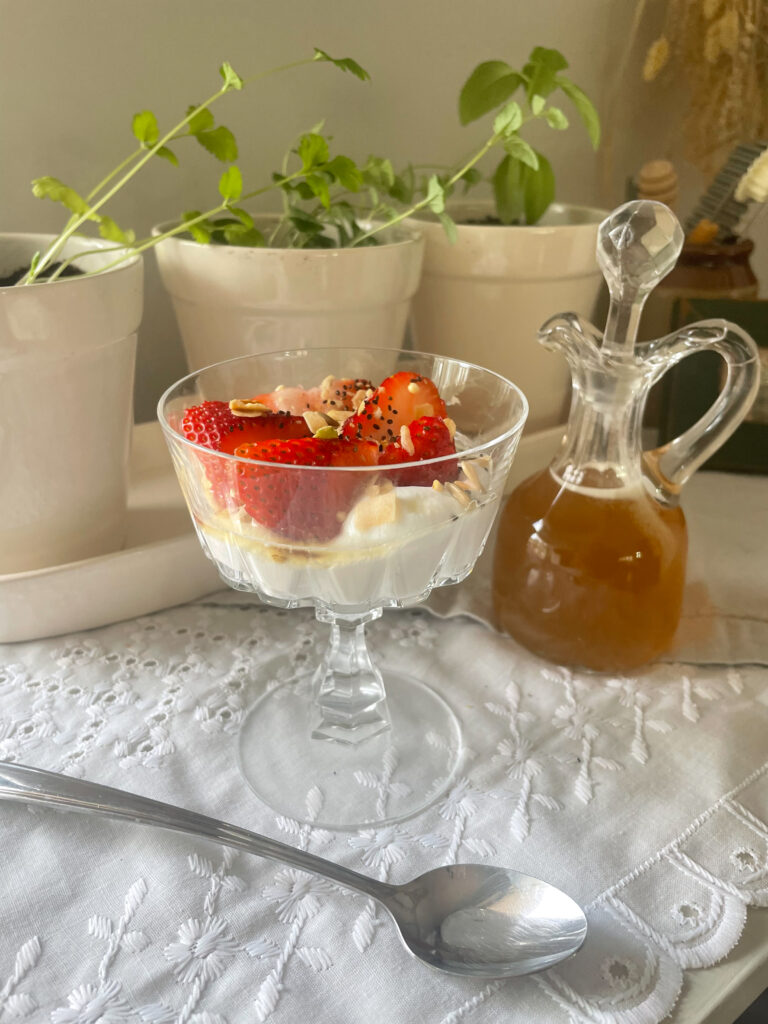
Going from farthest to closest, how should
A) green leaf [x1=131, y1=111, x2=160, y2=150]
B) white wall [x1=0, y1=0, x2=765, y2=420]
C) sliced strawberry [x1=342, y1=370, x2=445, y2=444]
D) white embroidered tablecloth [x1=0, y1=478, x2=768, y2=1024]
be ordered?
white wall [x1=0, y1=0, x2=765, y2=420] → green leaf [x1=131, y1=111, x2=160, y2=150] → sliced strawberry [x1=342, y1=370, x2=445, y2=444] → white embroidered tablecloth [x1=0, y1=478, x2=768, y2=1024]

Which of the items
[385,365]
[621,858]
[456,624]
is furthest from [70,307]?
[621,858]

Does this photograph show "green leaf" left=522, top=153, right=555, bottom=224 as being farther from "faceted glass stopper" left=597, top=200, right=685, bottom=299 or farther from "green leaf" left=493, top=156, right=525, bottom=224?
"faceted glass stopper" left=597, top=200, right=685, bottom=299

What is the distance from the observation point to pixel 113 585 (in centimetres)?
61

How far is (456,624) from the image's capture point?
640 millimetres

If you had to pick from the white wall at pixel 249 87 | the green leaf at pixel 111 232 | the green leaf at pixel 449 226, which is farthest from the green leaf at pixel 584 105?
the green leaf at pixel 111 232

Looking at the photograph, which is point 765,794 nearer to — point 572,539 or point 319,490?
point 572,539

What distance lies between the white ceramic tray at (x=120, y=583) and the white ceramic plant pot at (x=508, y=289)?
29 cm

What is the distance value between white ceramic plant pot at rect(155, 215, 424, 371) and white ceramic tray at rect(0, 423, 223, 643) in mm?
157

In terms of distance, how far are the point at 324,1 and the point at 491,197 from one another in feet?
0.83

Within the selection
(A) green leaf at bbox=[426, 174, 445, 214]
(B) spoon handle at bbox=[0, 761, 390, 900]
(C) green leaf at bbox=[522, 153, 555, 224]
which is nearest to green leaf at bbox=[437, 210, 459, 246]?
(A) green leaf at bbox=[426, 174, 445, 214]

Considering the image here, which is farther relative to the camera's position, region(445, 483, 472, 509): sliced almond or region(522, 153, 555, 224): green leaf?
region(522, 153, 555, 224): green leaf

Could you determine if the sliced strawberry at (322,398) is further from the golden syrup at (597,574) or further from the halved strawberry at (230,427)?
the golden syrup at (597,574)

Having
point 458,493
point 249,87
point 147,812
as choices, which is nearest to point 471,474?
point 458,493

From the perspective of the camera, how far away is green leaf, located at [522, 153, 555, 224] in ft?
2.46
